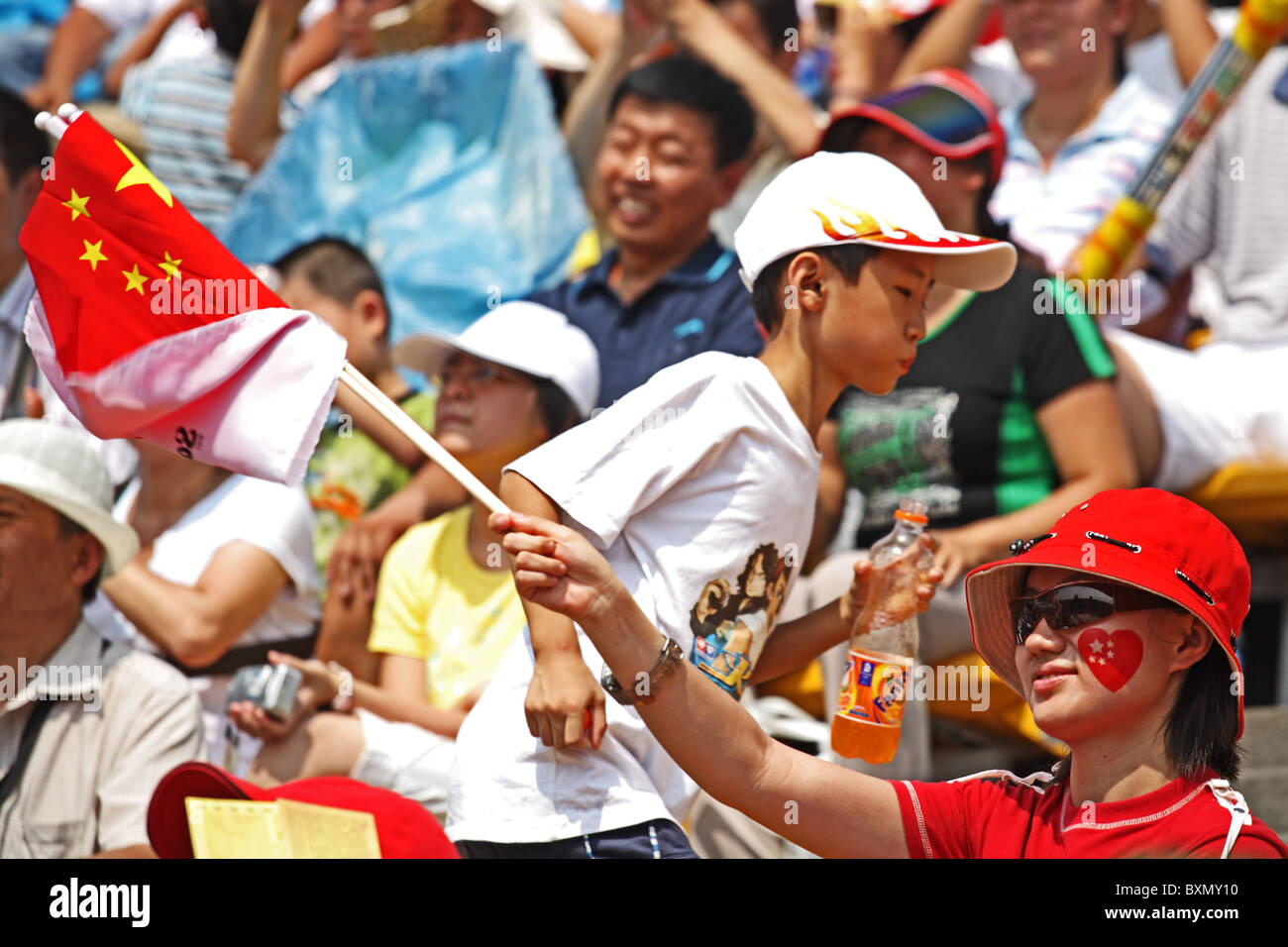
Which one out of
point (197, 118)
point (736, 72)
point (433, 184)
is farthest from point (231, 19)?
point (736, 72)

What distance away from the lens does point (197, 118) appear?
639 cm

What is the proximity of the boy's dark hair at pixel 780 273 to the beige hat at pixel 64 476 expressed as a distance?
1613 mm

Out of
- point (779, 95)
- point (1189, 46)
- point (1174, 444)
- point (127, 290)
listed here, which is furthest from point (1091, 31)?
point (127, 290)

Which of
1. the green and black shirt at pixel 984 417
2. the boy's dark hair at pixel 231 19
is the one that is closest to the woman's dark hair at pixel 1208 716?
the green and black shirt at pixel 984 417

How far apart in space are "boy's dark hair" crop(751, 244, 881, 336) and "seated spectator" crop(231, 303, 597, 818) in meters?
1.30

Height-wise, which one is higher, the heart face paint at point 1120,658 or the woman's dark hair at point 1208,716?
the heart face paint at point 1120,658

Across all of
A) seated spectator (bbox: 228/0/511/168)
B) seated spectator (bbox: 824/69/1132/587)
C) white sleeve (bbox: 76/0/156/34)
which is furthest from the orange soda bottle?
white sleeve (bbox: 76/0/156/34)

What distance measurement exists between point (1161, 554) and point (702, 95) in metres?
2.86

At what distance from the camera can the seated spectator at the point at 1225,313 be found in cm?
445

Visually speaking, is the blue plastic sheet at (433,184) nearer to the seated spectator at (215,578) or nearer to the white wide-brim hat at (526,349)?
the white wide-brim hat at (526,349)

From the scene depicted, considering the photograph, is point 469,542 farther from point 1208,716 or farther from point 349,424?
point 1208,716
